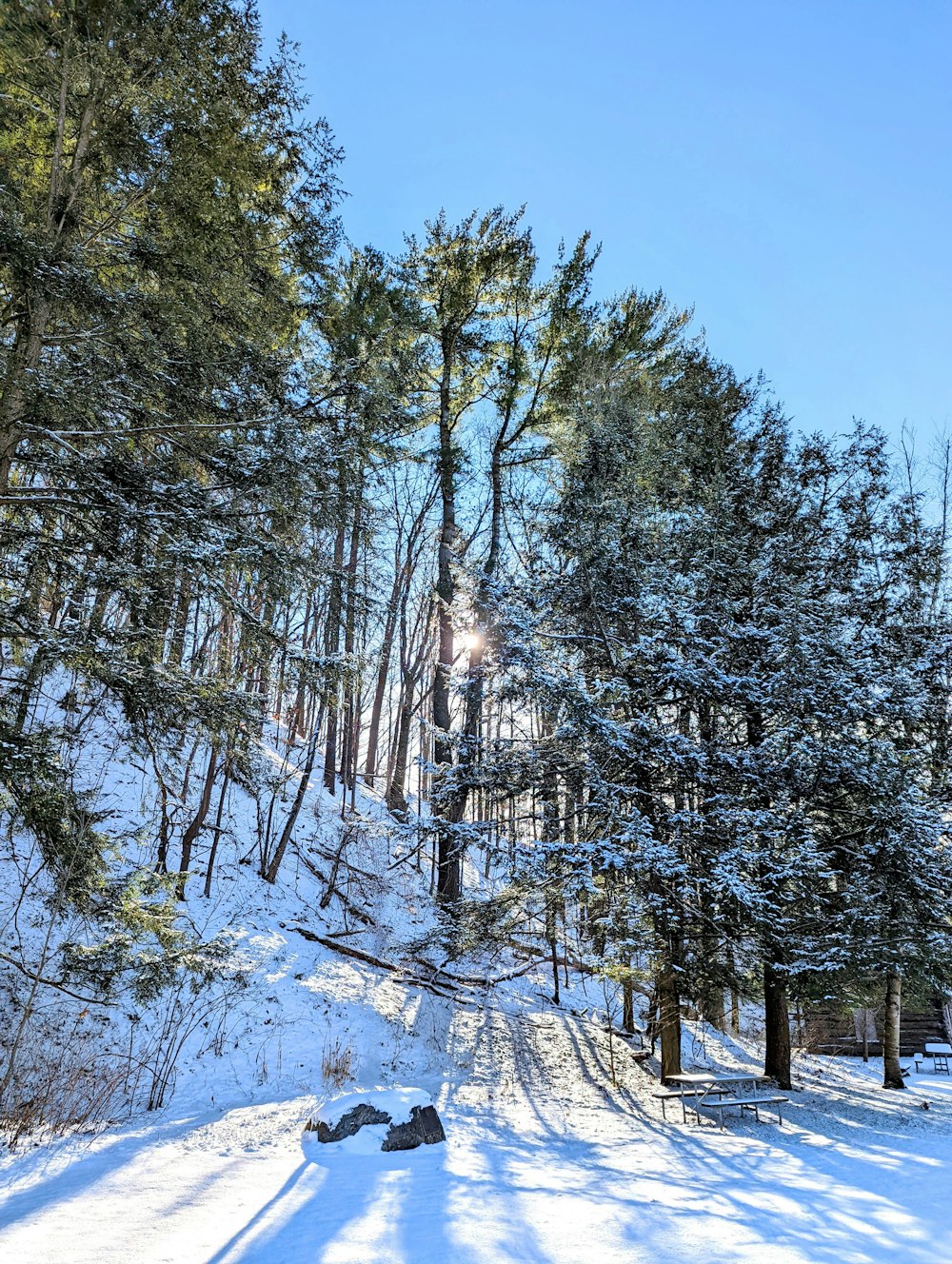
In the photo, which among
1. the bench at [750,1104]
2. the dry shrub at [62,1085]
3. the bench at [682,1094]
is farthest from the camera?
the bench at [682,1094]

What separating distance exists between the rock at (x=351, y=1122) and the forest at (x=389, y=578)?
1675 millimetres

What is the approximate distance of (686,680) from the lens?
28.3ft

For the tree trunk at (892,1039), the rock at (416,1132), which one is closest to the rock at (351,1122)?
the rock at (416,1132)

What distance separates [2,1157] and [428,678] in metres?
17.0

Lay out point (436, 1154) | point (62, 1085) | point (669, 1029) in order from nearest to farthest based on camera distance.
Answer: point (436, 1154)
point (62, 1085)
point (669, 1029)

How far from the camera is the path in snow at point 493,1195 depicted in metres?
3.45

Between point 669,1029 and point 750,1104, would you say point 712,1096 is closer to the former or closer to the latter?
point 669,1029

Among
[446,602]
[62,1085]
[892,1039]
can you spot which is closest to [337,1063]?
[62,1085]

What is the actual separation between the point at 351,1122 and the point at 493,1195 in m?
1.60

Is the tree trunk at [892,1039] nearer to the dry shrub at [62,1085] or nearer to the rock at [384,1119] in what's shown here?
the rock at [384,1119]

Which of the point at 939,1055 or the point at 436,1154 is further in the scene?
the point at 939,1055

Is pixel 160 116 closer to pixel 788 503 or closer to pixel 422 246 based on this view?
pixel 422 246

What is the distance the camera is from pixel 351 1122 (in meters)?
5.52

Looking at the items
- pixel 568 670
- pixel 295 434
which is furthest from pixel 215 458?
pixel 568 670
